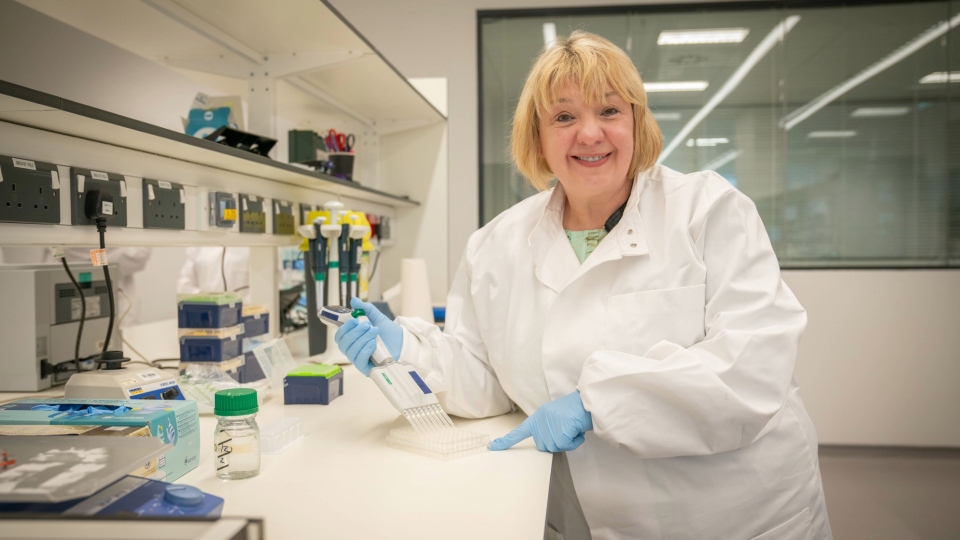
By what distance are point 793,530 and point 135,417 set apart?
115cm

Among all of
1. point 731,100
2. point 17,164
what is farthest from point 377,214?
point 731,100

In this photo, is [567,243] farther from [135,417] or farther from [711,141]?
[711,141]

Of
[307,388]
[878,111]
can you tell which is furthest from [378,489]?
[878,111]

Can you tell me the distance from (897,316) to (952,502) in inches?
37.3

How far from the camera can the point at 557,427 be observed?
1.04 metres

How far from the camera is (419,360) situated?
4.17ft

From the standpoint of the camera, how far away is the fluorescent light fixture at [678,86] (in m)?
3.40

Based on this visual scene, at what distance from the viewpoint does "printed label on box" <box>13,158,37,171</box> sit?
0.99m

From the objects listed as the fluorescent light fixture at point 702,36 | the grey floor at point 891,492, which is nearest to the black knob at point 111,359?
the grey floor at point 891,492

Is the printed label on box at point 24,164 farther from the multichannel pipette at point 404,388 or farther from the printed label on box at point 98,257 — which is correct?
the multichannel pipette at point 404,388

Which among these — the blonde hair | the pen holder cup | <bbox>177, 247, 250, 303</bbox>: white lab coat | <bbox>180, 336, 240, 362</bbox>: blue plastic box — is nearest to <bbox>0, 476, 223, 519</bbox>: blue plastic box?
<bbox>180, 336, 240, 362</bbox>: blue plastic box

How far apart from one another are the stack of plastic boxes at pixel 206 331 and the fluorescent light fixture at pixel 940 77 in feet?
12.3

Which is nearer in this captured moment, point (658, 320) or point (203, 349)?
point (658, 320)

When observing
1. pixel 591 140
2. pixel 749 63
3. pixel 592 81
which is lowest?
pixel 591 140
